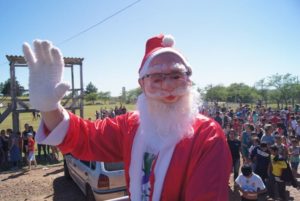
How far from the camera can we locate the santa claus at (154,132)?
1.69 metres

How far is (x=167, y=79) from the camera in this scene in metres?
1.94

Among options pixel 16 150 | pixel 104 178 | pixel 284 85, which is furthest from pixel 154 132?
pixel 284 85

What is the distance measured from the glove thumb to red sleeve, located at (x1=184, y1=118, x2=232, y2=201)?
2.72ft

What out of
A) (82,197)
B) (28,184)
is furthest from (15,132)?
(82,197)

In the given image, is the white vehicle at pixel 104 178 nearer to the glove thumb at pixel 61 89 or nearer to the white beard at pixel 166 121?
the white beard at pixel 166 121

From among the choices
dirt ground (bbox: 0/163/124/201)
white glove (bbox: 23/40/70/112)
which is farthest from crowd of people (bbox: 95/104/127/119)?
white glove (bbox: 23/40/70/112)

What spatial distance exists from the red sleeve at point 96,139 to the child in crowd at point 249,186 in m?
3.74

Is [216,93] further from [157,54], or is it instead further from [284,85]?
[157,54]

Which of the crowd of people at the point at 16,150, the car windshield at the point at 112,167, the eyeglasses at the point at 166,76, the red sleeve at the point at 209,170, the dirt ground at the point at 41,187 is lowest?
the dirt ground at the point at 41,187

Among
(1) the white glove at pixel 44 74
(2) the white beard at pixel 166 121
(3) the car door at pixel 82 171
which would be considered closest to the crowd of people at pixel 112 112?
(3) the car door at pixel 82 171

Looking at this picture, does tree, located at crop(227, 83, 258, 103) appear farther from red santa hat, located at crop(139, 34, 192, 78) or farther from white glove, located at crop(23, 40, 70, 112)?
white glove, located at crop(23, 40, 70, 112)

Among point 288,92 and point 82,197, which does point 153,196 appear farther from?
point 288,92

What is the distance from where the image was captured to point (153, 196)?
179 centimetres

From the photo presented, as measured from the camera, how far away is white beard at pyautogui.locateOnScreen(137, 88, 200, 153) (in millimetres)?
1927
